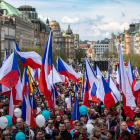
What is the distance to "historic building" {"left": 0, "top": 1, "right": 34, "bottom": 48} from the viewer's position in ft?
239

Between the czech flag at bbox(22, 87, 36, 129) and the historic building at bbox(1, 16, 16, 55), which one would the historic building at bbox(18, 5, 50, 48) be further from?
the czech flag at bbox(22, 87, 36, 129)

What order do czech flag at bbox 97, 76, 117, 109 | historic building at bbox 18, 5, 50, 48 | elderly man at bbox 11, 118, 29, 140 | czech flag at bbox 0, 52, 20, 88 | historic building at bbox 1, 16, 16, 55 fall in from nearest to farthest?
elderly man at bbox 11, 118, 29, 140
czech flag at bbox 0, 52, 20, 88
czech flag at bbox 97, 76, 117, 109
historic building at bbox 1, 16, 16, 55
historic building at bbox 18, 5, 50, 48

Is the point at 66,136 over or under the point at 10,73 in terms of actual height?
under

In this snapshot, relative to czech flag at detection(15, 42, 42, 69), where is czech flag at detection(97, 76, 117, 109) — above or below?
below

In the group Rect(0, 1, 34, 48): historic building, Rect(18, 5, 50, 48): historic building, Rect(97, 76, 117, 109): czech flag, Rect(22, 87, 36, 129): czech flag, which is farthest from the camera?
Rect(18, 5, 50, 48): historic building

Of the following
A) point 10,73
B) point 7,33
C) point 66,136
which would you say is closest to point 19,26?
point 7,33

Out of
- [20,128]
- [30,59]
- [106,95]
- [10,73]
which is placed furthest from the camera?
[106,95]

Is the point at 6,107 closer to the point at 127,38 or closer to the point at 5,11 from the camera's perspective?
the point at 5,11

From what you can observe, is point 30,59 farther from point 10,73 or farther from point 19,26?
point 19,26

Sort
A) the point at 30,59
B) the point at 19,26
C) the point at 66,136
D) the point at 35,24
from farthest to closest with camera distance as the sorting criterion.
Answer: the point at 35,24, the point at 19,26, the point at 30,59, the point at 66,136

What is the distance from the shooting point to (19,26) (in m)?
76.6

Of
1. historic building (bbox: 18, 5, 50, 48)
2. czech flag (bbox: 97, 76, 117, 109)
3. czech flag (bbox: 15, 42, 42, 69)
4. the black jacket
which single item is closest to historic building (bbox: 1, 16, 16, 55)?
historic building (bbox: 18, 5, 50, 48)

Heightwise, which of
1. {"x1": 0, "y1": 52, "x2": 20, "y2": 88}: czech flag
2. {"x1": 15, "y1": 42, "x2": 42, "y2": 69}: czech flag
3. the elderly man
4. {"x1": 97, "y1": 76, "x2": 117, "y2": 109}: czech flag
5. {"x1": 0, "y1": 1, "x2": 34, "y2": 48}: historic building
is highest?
{"x1": 0, "y1": 1, "x2": 34, "y2": 48}: historic building

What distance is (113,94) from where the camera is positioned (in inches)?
592
